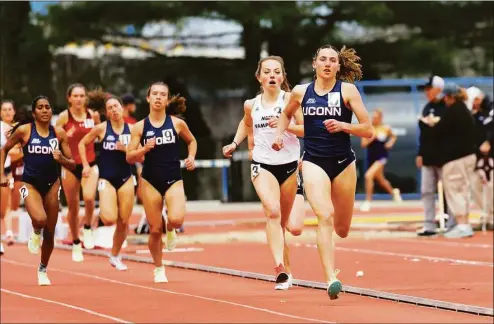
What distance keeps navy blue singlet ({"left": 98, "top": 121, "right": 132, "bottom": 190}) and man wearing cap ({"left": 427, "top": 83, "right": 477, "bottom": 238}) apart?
12.0ft


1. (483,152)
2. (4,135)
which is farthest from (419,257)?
(4,135)

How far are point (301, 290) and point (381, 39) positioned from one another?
213 ft

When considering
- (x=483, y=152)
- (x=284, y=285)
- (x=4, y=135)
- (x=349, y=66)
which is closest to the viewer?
(x=349, y=66)

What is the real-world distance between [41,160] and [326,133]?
2587 mm

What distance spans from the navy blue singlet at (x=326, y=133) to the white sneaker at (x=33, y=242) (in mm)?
2498

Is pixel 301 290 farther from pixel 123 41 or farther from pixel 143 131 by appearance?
pixel 143 131

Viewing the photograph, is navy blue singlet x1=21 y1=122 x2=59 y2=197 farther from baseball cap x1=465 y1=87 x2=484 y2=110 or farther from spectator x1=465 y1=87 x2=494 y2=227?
spectator x1=465 y1=87 x2=494 y2=227

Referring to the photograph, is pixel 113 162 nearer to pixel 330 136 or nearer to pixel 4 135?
pixel 4 135

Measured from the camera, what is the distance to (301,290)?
30031 millimetres

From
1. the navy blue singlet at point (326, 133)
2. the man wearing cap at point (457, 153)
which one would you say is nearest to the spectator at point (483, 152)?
the man wearing cap at point (457, 153)

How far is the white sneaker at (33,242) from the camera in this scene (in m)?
13.5

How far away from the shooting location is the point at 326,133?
12867 millimetres

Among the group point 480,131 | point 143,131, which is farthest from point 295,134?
point 480,131

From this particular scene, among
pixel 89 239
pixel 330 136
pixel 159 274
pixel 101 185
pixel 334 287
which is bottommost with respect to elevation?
pixel 159 274
